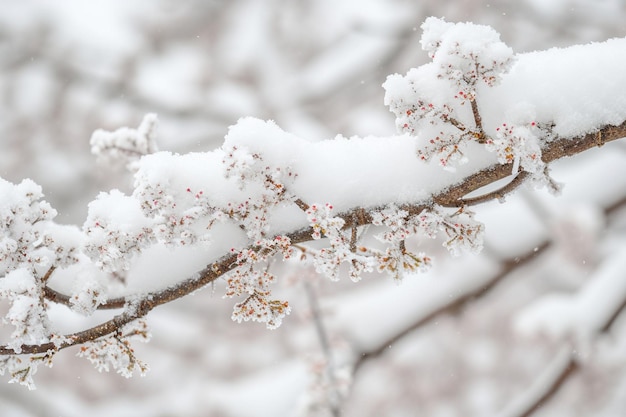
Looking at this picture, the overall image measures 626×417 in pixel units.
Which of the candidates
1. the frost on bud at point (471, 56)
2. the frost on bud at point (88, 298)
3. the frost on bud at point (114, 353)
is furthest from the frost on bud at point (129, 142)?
the frost on bud at point (471, 56)

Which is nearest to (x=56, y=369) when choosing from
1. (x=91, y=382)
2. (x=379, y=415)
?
(x=91, y=382)

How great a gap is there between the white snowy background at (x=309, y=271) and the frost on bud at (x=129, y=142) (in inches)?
62.6

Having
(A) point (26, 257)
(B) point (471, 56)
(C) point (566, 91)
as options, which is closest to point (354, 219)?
(B) point (471, 56)

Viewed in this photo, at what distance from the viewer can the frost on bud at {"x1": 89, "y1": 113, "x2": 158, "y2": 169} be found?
211cm

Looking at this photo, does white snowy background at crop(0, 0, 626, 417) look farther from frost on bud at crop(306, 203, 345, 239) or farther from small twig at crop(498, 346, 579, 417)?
frost on bud at crop(306, 203, 345, 239)

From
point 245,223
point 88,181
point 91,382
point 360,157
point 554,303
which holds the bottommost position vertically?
point 245,223

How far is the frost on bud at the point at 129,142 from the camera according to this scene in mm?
2113

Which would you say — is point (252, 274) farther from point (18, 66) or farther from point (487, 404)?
point (18, 66)

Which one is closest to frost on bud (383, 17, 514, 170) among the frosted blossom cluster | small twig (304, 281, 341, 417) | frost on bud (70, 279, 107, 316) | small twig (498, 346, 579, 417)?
the frosted blossom cluster

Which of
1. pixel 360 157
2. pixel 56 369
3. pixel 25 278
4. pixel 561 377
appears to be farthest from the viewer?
pixel 56 369

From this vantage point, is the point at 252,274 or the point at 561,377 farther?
the point at 561,377

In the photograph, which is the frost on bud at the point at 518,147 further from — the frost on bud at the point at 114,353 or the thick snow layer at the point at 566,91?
the frost on bud at the point at 114,353

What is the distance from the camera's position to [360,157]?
1.59 metres

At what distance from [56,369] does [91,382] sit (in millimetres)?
697
